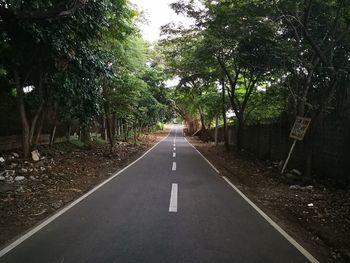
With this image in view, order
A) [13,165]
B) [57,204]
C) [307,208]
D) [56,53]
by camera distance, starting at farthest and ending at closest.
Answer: [13,165] → [56,53] → [307,208] → [57,204]

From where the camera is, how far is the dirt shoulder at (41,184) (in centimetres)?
754

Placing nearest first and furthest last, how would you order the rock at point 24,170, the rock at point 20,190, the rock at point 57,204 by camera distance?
the rock at point 57,204
the rock at point 20,190
the rock at point 24,170

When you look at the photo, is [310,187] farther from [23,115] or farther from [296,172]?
[23,115]

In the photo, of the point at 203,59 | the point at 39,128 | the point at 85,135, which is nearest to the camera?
the point at 39,128

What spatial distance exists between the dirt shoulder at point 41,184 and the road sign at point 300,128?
721cm

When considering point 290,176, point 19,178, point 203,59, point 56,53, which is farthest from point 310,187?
point 203,59

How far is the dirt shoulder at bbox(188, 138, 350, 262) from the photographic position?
6266mm

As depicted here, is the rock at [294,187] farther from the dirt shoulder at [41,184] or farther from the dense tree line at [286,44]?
the dirt shoulder at [41,184]

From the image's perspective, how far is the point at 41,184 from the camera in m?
11.2

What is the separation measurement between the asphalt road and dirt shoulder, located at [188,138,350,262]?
1.69 ft

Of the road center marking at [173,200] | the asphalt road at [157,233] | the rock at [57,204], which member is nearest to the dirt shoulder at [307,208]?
the asphalt road at [157,233]

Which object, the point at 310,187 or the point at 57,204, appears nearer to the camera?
the point at 57,204

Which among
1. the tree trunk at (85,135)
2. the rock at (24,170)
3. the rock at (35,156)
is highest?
the tree trunk at (85,135)

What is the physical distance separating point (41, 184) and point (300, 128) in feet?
29.9
